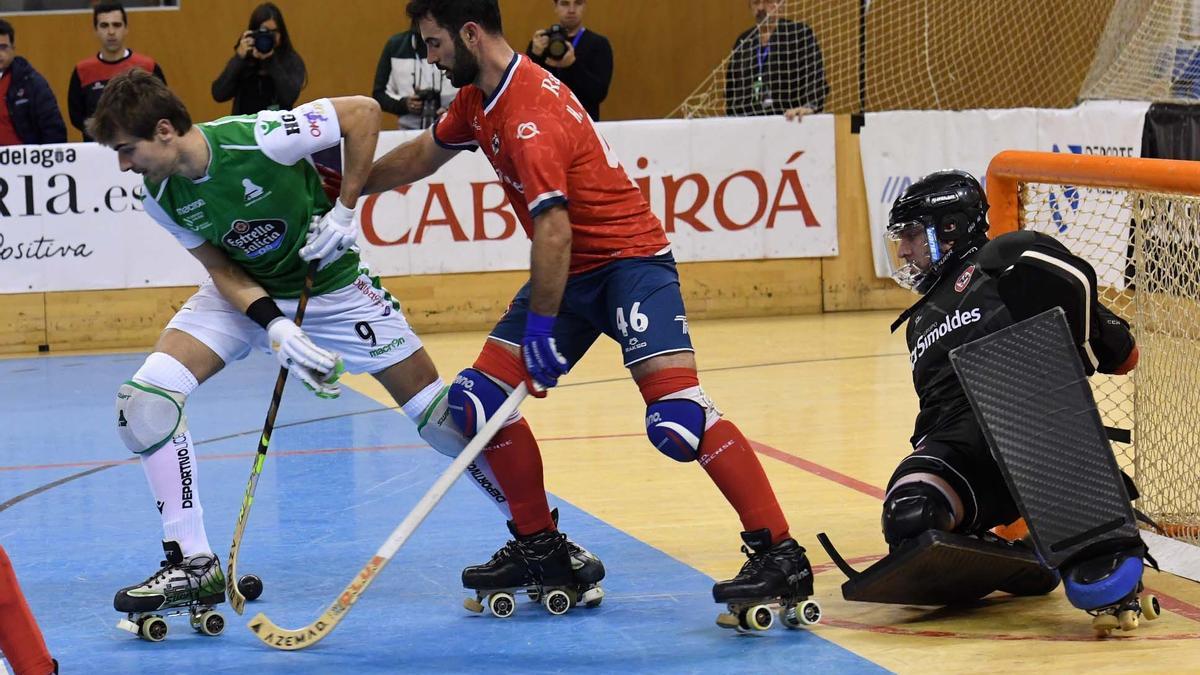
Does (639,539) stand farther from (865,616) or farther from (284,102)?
(284,102)

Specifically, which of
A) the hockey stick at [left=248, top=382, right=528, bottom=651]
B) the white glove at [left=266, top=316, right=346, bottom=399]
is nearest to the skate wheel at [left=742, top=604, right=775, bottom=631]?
the hockey stick at [left=248, top=382, right=528, bottom=651]

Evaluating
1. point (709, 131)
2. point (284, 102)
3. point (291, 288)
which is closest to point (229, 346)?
point (291, 288)

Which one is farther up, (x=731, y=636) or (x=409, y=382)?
(x=409, y=382)

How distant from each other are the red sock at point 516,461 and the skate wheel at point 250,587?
780 mm

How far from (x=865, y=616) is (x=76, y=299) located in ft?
22.5

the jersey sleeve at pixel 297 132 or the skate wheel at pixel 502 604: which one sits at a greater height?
the jersey sleeve at pixel 297 132

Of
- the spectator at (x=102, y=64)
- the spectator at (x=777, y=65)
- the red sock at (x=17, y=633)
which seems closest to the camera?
the red sock at (x=17, y=633)

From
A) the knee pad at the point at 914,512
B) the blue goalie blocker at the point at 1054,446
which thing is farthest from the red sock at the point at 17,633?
the blue goalie blocker at the point at 1054,446

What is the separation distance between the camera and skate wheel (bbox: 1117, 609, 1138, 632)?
4.41 metres

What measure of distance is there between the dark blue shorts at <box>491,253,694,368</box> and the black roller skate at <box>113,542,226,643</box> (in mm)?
1055

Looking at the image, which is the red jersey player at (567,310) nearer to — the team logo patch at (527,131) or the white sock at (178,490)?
the team logo patch at (527,131)

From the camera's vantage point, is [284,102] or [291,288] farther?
[284,102]

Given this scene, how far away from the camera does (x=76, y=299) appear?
10.3 meters

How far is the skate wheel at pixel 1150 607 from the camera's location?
14.7ft
